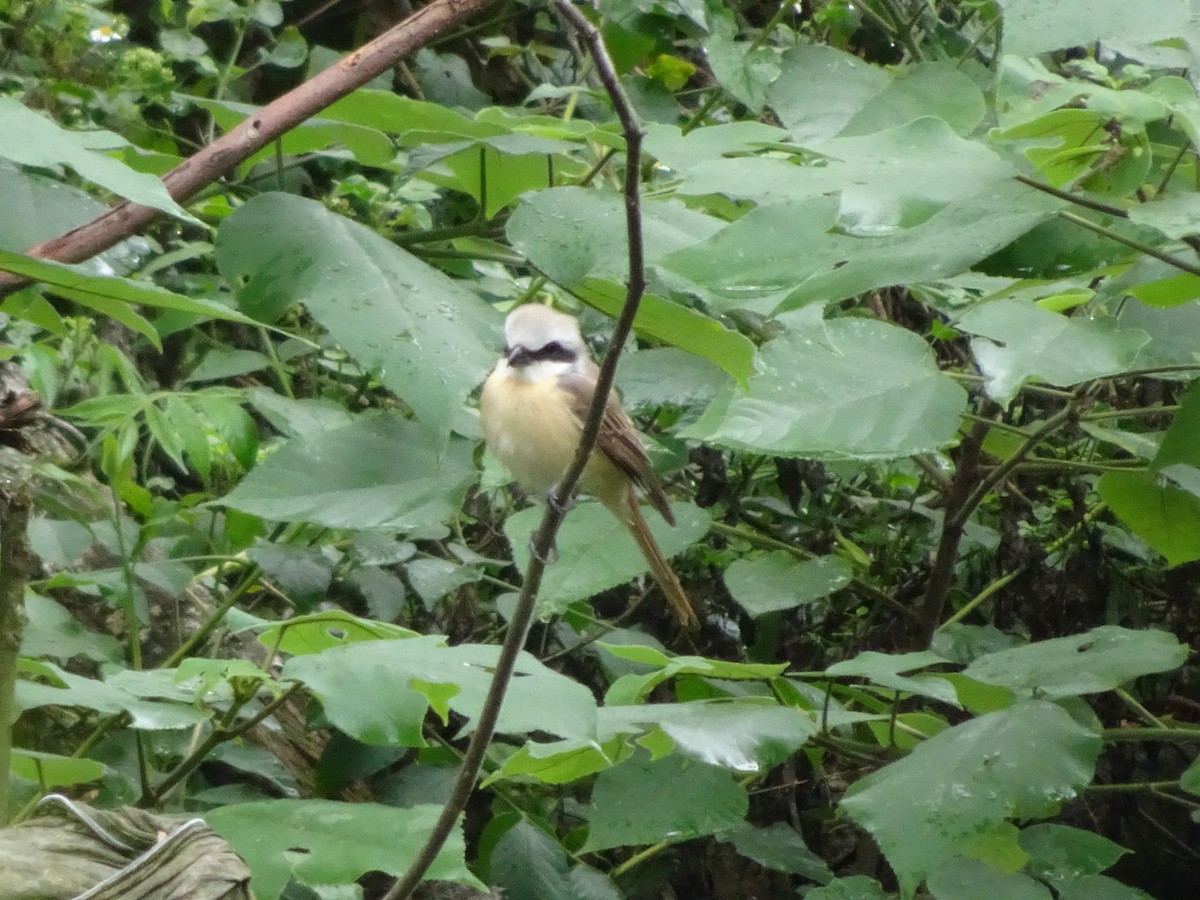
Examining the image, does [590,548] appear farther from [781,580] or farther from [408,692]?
[408,692]

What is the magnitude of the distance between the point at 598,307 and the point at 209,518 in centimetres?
145

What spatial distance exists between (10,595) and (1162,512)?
189 cm

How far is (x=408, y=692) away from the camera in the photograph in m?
1.50

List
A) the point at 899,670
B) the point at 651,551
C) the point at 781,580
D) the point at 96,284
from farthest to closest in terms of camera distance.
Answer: the point at 781,580 → the point at 651,551 → the point at 899,670 → the point at 96,284

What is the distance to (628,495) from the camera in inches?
104

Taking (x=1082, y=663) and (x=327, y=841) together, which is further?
(x=1082, y=663)

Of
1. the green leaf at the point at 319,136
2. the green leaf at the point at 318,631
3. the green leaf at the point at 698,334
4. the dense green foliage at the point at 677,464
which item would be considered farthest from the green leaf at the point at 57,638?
the green leaf at the point at 698,334

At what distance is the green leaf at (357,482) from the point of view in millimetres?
1963

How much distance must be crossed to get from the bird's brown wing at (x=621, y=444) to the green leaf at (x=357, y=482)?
565mm

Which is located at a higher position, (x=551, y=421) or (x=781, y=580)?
(x=551, y=421)

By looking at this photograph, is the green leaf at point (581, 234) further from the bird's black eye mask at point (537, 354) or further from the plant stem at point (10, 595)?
the bird's black eye mask at point (537, 354)

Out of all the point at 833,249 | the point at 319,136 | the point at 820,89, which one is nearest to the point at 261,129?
the point at 319,136

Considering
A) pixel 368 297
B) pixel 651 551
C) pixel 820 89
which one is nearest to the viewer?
pixel 368 297

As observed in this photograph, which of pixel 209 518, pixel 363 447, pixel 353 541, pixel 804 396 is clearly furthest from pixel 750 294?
pixel 209 518
